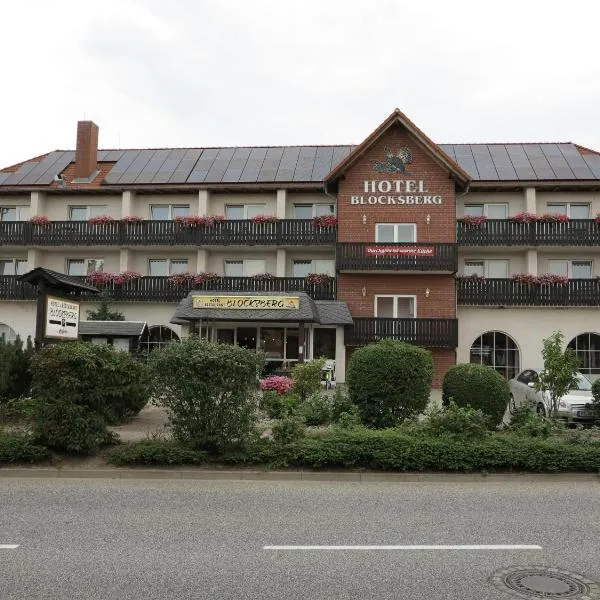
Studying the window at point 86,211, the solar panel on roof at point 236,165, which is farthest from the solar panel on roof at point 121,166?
the solar panel on roof at point 236,165

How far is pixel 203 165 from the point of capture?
30.8 meters

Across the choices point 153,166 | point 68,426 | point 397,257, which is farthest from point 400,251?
point 68,426

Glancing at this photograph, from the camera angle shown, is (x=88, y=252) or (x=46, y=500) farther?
(x=88, y=252)

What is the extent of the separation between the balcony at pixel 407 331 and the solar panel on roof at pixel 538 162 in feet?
27.0

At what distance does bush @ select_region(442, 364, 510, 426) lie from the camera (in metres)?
12.3

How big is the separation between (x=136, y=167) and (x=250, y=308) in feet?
38.5

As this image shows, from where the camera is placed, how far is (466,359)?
86.8 ft

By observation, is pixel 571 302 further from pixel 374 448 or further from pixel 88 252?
pixel 88 252

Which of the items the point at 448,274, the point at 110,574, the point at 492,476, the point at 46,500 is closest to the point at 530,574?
the point at 110,574

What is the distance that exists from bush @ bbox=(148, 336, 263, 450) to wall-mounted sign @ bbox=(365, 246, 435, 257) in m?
16.4

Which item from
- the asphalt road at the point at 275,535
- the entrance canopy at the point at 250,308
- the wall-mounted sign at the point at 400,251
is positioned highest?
the wall-mounted sign at the point at 400,251

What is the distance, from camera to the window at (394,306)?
26.2m

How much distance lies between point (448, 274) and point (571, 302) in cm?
516

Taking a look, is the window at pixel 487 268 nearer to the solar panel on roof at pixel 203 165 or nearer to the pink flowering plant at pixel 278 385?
the solar panel on roof at pixel 203 165
